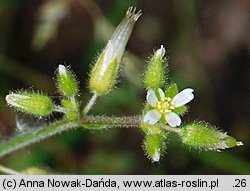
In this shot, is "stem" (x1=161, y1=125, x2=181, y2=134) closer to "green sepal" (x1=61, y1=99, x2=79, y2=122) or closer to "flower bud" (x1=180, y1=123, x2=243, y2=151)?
"flower bud" (x1=180, y1=123, x2=243, y2=151)

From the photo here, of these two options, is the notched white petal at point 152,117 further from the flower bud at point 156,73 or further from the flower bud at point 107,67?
the flower bud at point 107,67

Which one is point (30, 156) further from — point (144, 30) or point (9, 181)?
point (144, 30)

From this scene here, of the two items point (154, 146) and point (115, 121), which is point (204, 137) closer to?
point (154, 146)

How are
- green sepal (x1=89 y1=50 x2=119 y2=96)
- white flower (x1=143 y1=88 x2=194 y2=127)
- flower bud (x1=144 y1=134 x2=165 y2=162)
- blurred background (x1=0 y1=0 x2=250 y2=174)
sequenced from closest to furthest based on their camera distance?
flower bud (x1=144 y1=134 x2=165 y2=162), white flower (x1=143 y1=88 x2=194 y2=127), green sepal (x1=89 y1=50 x2=119 y2=96), blurred background (x1=0 y1=0 x2=250 y2=174)

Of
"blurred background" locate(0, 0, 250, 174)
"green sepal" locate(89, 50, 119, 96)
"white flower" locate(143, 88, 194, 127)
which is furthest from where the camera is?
"blurred background" locate(0, 0, 250, 174)

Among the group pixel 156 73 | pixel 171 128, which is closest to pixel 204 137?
pixel 171 128

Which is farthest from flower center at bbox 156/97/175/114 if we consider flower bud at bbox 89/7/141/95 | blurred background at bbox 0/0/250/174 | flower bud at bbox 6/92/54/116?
blurred background at bbox 0/0/250/174

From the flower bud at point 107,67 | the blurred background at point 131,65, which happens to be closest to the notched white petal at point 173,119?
the flower bud at point 107,67
